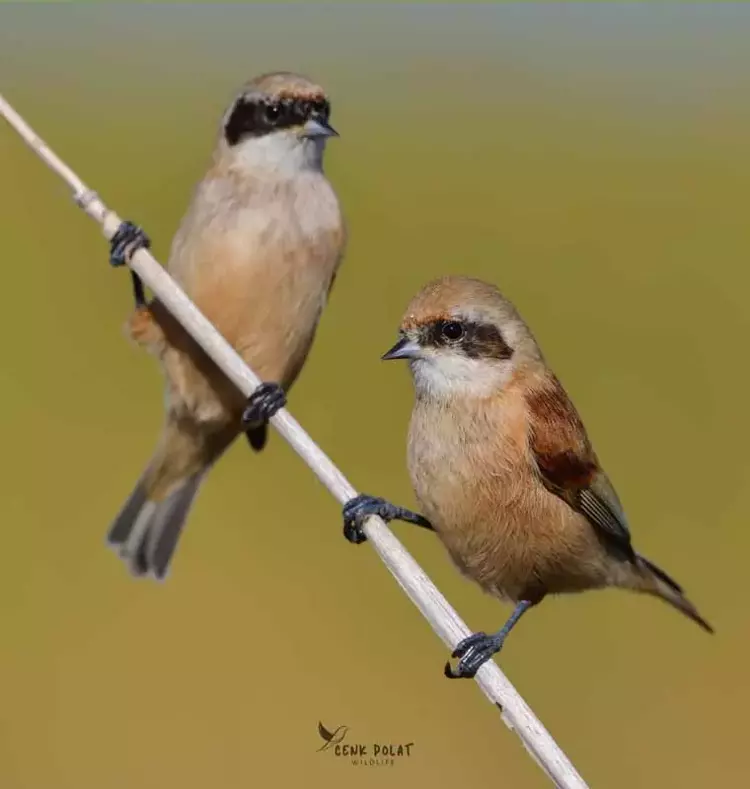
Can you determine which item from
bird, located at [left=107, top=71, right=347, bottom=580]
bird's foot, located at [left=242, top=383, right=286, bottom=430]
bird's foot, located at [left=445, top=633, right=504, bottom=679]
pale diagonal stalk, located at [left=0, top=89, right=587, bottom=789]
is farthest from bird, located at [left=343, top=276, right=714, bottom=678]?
bird, located at [left=107, top=71, right=347, bottom=580]

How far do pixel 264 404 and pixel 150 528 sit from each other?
2.79 ft

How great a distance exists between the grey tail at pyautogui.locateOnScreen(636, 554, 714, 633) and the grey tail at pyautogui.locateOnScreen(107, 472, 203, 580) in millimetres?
1387

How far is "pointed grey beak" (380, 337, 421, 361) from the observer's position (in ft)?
8.65

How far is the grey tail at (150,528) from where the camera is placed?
3607mm

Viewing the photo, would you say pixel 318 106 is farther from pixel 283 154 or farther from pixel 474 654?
pixel 474 654

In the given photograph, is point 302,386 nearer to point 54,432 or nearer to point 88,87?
point 54,432

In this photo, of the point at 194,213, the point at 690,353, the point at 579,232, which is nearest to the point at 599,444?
the point at 690,353

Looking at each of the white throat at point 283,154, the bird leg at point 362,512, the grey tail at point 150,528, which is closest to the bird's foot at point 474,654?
the bird leg at point 362,512

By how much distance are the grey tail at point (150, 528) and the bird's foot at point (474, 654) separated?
4.00 feet

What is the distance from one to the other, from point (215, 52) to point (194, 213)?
7.47 feet

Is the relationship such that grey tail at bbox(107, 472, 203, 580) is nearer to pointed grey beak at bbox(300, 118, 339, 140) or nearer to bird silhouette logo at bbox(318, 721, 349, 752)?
bird silhouette logo at bbox(318, 721, 349, 752)

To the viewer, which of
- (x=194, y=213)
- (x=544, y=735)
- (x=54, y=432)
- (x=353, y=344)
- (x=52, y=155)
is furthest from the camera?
(x=54, y=432)

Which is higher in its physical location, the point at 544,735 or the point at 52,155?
the point at 52,155

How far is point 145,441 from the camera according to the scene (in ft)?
14.9
